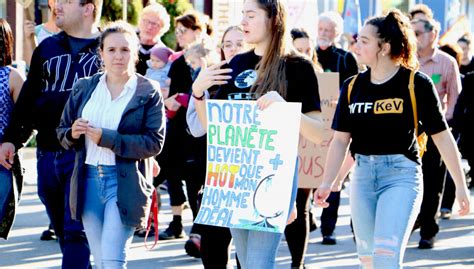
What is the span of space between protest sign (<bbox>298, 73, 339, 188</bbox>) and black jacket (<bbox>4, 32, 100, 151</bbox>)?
278 cm

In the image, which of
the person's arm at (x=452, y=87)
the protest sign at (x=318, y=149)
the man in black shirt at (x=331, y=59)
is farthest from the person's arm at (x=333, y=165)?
the person's arm at (x=452, y=87)

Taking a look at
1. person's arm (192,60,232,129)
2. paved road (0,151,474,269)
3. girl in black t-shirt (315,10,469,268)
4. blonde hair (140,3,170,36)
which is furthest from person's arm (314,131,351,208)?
blonde hair (140,3,170,36)

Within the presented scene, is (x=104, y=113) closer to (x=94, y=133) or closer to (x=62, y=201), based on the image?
(x=94, y=133)

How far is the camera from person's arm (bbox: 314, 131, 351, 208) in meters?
6.41

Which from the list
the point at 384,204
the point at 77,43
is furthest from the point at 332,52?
the point at 384,204

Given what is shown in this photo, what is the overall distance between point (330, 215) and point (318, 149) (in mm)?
683

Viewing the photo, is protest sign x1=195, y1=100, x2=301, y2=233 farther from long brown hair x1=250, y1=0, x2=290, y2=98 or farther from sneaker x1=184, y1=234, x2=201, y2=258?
sneaker x1=184, y1=234, x2=201, y2=258

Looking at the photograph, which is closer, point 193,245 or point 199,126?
point 199,126

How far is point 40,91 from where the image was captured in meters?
6.89

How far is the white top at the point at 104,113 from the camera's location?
240 inches

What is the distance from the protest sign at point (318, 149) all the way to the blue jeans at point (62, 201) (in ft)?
9.02

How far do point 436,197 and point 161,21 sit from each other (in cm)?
302

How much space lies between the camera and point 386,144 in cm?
621

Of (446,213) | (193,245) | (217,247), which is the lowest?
(446,213)
